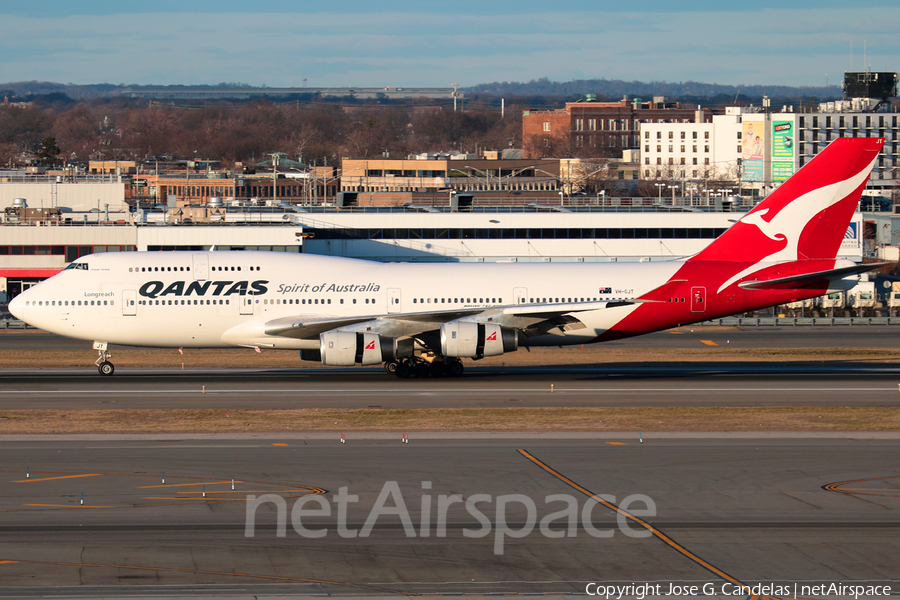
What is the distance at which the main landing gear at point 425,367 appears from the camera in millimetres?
44438

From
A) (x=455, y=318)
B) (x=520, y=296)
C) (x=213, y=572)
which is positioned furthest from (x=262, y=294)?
(x=213, y=572)

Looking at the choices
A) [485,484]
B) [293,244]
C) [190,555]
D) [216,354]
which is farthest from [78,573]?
[293,244]

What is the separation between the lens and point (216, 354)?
54.6m

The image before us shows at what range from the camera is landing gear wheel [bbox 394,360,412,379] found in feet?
146

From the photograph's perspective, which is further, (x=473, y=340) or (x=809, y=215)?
(x=809, y=215)

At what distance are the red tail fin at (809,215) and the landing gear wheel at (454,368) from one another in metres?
12.7

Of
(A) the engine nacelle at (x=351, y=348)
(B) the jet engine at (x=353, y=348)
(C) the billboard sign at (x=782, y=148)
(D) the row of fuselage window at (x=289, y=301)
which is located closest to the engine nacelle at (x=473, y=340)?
(B) the jet engine at (x=353, y=348)

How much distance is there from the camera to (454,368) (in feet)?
148

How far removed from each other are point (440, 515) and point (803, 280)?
26.5 meters

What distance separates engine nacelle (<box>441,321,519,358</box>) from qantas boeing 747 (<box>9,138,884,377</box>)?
123 millimetres

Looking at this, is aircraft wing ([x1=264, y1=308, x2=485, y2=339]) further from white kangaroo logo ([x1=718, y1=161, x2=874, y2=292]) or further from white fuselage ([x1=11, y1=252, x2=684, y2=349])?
white kangaroo logo ([x1=718, y1=161, x2=874, y2=292])

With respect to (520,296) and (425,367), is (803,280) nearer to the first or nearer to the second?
(520,296)

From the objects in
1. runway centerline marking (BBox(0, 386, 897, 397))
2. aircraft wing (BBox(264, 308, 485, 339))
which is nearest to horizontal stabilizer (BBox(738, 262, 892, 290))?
runway centerline marking (BBox(0, 386, 897, 397))

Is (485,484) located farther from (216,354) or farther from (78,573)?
(216,354)
